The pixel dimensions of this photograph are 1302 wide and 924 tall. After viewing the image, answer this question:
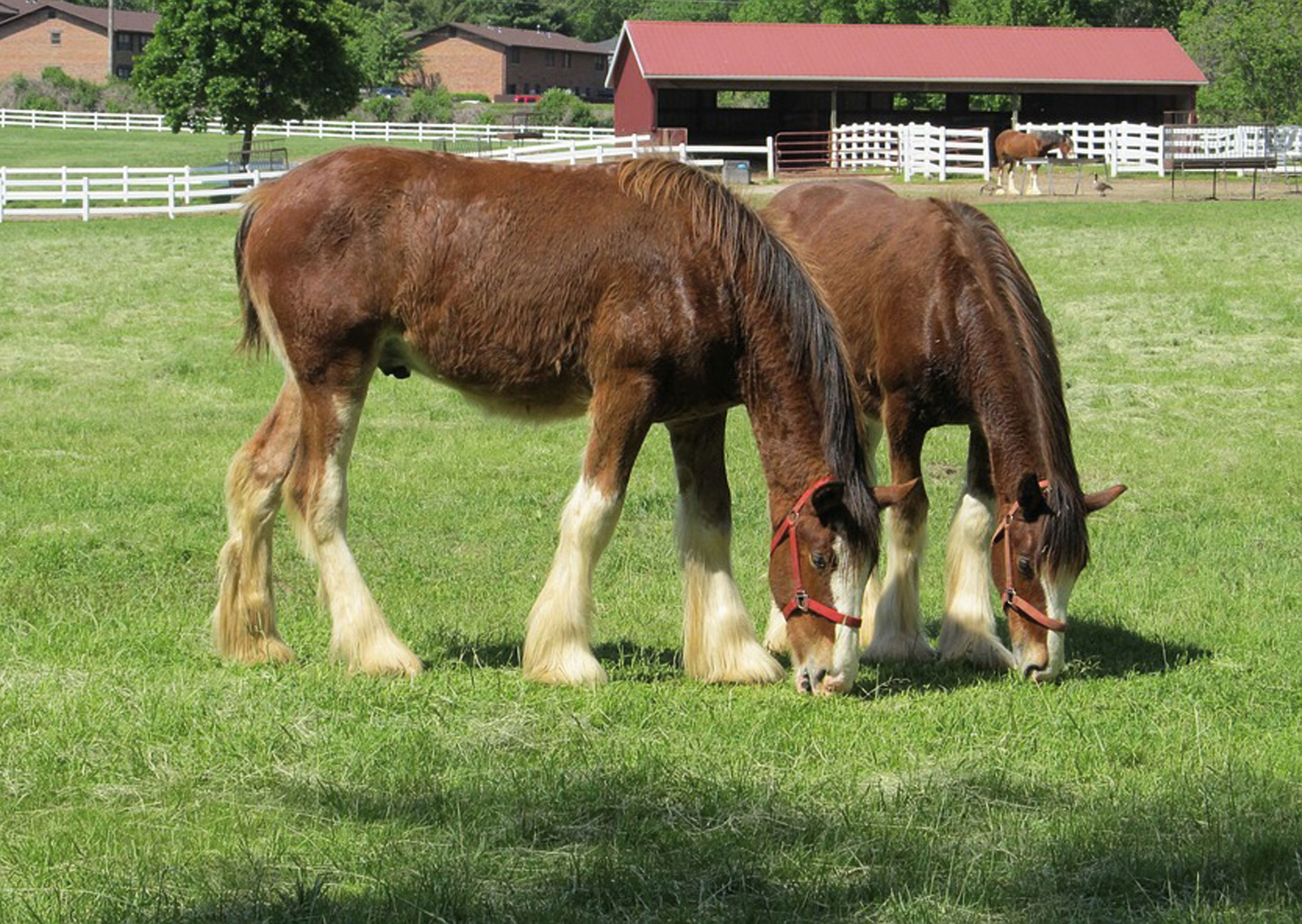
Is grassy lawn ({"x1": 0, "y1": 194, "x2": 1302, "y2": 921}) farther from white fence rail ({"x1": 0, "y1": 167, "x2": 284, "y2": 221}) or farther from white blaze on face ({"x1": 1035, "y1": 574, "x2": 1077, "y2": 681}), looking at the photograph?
white fence rail ({"x1": 0, "y1": 167, "x2": 284, "y2": 221})

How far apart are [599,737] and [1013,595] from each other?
76.4 inches

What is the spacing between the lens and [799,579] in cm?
650

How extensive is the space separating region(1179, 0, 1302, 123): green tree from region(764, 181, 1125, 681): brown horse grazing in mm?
46361

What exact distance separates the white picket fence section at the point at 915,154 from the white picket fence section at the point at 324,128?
1335cm

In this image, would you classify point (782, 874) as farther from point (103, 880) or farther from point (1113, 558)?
point (1113, 558)

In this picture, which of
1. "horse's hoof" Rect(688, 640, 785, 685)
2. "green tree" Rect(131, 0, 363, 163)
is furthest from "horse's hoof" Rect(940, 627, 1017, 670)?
"green tree" Rect(131, 0, 363, 163)

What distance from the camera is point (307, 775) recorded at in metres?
5.34

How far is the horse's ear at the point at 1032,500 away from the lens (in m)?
6.62

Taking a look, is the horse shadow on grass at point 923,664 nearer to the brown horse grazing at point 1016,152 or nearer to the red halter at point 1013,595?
the red halter at point 1013,595

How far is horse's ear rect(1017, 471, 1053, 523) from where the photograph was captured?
21.7 feet

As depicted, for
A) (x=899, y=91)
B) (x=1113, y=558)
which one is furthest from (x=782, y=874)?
(x=899, y=91)

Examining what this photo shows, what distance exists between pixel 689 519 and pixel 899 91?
44.4 meters

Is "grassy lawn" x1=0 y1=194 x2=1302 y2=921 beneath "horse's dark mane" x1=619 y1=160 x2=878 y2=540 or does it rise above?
beneath

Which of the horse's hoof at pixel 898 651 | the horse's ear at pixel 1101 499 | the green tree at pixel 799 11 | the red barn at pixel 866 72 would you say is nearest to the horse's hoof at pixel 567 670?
the horse's hoof at pixel 898 651
